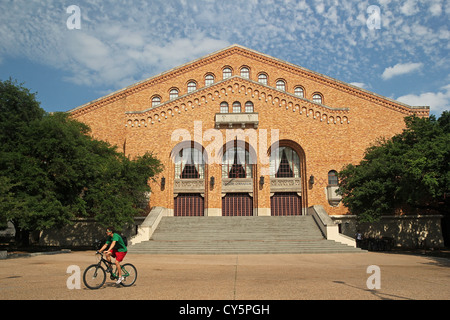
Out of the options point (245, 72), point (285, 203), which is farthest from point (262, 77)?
point (285, 203)

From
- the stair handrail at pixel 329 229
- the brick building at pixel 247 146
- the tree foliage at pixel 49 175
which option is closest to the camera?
the tree foliage at pixel 49 175

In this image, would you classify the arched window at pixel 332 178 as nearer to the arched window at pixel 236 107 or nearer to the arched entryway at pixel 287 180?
the arched entryway at pixel 287 180

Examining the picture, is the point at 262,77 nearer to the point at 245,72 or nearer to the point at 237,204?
the point at 245,72

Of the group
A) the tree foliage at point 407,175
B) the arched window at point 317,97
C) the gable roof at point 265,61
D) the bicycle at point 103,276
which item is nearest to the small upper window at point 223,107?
the gable roof at point 265,61

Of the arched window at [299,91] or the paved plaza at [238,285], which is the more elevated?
the arched window at [299,91]

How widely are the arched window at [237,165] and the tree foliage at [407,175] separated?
8345 millimetres

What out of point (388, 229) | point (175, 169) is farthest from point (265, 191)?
point (388, 229)

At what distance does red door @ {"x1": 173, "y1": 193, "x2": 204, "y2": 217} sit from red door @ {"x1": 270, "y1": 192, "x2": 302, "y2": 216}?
6.33 m

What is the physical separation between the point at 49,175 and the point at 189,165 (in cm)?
1236

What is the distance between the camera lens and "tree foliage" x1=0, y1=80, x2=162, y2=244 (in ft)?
62.4

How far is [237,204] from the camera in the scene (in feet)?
98.6

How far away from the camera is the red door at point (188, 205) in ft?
98.6

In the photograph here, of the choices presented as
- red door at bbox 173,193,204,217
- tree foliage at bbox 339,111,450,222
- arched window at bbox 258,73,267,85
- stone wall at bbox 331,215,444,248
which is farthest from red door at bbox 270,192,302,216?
arched window at bbox 258,73,267,85
